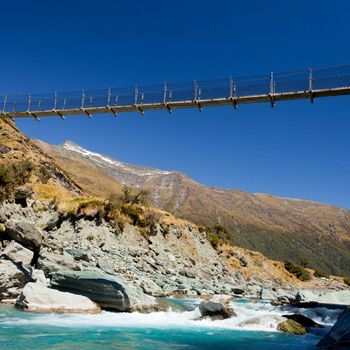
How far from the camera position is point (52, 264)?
2194 cm

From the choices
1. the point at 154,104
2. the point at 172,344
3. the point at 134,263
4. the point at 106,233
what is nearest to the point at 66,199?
the point at 106,233

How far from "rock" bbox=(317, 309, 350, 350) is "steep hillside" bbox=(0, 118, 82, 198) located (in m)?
30.3

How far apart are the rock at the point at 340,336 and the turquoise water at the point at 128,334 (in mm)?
652

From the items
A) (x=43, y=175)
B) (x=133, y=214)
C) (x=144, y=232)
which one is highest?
(x=43, y=175)

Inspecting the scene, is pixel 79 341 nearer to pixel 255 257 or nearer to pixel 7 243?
pixel 7 243

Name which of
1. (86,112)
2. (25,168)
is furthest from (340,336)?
(25,168)

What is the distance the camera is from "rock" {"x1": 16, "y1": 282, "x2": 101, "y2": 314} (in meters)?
17.3

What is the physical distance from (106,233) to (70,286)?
20.6 meters

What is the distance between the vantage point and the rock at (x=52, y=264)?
Result: 70.7 feet

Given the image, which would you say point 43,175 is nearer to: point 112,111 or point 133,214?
point 133,214

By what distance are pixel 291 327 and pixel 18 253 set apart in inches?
540

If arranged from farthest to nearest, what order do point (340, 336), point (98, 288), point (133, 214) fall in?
point (133, 214) < point (98, 288) < point (340, 336)

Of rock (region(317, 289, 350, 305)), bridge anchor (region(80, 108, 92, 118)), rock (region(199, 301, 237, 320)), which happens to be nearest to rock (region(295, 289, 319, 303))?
rock (region(317, 289, 350, 305))

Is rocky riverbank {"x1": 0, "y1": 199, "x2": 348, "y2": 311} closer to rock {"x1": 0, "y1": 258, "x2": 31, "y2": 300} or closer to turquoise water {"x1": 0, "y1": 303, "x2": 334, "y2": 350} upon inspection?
rock {"x1": 0, "y1": 258, "x2": 31, "y2": 300}
